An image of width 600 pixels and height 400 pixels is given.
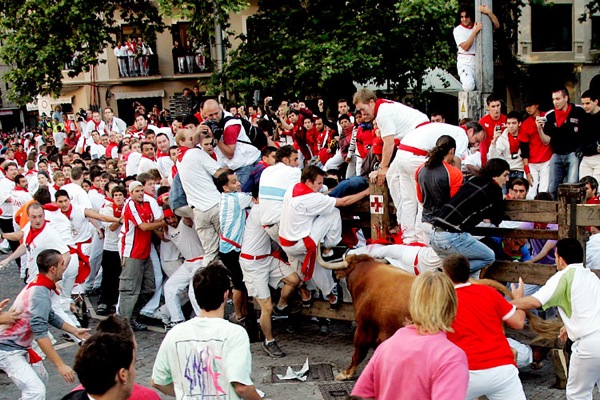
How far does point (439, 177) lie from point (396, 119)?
1532 millimetres

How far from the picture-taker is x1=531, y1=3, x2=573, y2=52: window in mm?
37406

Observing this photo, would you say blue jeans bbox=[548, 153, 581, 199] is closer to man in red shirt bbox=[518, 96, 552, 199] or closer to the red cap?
man in red shirt bbox=[518, 96, 552, 199]

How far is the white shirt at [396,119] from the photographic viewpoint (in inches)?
361

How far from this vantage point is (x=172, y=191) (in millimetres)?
10430

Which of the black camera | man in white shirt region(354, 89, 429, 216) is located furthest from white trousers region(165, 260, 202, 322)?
man in white shirt region(354, 89, 429, 216)

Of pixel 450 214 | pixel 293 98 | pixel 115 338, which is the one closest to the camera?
pixel 115 338

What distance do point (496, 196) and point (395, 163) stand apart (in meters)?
1.55

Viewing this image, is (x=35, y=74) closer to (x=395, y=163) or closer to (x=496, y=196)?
(x=395, y=163)

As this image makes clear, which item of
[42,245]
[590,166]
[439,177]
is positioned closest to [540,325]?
[439,177]

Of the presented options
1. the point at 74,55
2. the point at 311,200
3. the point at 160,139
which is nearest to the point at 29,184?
the point at 160,139

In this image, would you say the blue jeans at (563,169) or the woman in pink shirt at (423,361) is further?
the blue jeans at (563,169)

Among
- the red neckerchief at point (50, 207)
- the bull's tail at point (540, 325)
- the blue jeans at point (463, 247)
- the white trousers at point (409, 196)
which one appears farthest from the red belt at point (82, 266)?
the bull's tail at point (540, 325)

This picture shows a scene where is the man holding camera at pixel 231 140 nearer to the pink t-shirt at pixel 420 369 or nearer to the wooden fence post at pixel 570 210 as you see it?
the wooden fence post at pixel 570 210

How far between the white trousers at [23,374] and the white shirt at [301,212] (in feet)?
9.88
